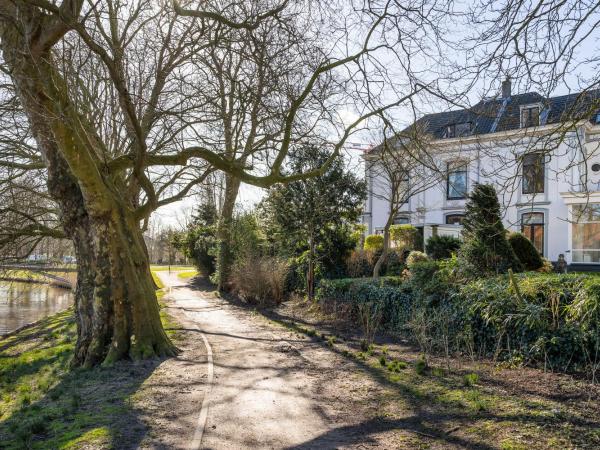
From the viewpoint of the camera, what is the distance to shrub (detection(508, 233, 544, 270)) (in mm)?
13984

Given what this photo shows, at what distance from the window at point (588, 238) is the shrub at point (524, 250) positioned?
1494 cm

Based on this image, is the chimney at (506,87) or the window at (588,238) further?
the window at (588,238)

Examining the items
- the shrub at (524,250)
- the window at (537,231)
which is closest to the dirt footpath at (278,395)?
the shrub at (524,250)

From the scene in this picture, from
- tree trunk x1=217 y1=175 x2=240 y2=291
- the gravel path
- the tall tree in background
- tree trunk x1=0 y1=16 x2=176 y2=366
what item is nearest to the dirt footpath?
the gravel path

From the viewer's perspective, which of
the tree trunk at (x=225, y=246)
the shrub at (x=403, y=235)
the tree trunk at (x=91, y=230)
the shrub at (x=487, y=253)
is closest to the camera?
the tree trunk at (x=91, y=230)

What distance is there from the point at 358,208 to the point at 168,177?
7400 millimetres

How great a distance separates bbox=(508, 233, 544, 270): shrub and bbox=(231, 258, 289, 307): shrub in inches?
348

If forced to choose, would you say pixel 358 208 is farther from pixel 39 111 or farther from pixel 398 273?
pixel 39 111

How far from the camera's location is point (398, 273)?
65.3 feet

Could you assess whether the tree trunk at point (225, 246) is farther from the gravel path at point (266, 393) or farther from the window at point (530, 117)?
the window at point (530, 117)

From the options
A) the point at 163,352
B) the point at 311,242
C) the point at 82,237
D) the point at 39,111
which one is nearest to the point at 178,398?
the point at 163,352

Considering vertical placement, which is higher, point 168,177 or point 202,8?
point 202,8

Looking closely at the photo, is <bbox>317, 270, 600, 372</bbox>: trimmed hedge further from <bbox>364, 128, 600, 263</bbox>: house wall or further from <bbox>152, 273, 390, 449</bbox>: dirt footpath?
<bbox>364, 128, 600, 263</bbox>: house wall

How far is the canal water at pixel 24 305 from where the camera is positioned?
68.0 feet
